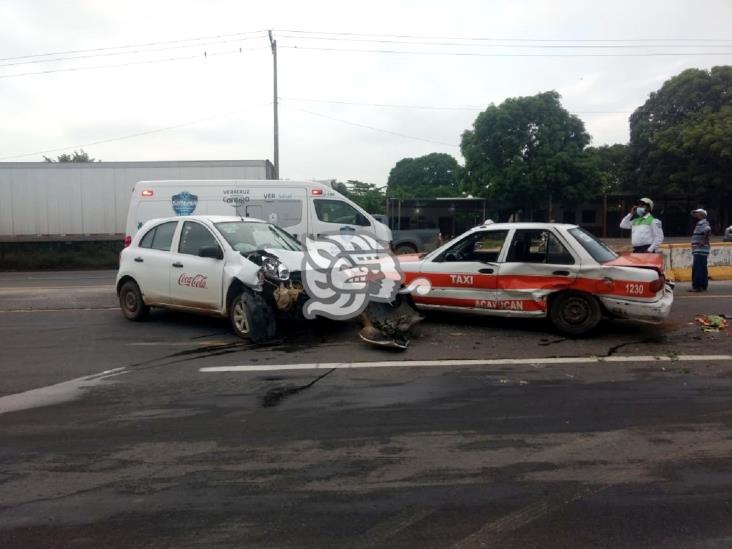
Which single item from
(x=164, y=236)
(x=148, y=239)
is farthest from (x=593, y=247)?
(x=148, y=239)

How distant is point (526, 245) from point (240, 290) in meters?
3.89

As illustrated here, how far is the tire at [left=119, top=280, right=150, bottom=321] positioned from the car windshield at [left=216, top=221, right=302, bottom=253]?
1904 millimetres

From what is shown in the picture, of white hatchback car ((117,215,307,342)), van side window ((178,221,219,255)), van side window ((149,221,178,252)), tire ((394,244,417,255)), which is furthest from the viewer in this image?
tire ((394,244,417,255))

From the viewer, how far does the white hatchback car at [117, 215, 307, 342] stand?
7406mm

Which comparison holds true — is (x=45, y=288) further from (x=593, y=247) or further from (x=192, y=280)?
(x=593, y=247)

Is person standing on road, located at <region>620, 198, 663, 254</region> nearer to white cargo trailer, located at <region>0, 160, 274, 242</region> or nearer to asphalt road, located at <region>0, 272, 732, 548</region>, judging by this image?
asphalt road, located at <region>0, 272, 732, 548</region>

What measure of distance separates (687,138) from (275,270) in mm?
34083

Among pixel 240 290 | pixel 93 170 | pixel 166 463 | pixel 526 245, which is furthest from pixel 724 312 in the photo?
pixel 93 170

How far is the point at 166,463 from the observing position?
13.1 feet

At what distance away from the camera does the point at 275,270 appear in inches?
291

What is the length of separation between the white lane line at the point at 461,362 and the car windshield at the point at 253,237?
2106 millimetres

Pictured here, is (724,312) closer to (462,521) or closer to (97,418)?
(462,521)

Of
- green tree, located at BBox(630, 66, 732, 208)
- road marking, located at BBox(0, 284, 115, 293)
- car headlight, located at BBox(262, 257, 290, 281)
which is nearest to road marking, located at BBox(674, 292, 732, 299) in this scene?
car headlight, located at BBox(262, 257, 290, 281)

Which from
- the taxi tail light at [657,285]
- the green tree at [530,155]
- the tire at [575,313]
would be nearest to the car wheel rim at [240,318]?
the tire at [575,313]
